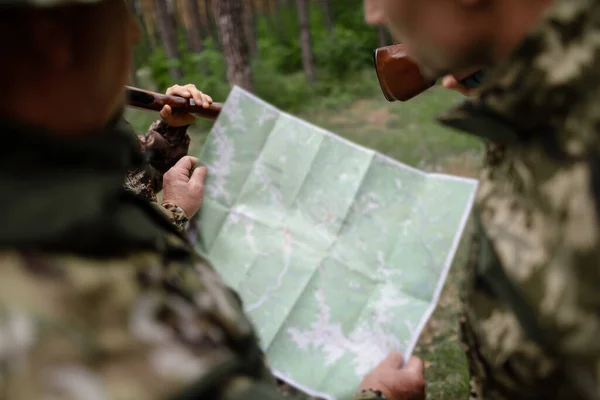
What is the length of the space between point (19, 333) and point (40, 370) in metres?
0.05

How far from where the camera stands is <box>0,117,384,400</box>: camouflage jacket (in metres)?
0.57

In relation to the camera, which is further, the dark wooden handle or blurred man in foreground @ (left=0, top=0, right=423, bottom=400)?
the dark wooden handle

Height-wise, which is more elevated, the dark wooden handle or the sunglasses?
the sunglasses

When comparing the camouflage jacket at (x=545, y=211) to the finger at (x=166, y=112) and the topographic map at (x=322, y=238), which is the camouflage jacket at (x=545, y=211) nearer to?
the topographic map at (x=322, y=238)

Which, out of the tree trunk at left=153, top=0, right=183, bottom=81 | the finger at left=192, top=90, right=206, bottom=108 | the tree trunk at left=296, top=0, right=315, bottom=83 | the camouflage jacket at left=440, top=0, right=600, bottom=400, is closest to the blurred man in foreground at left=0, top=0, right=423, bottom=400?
the camouflage jacket at left=440, top=0, right=600, bottom=400

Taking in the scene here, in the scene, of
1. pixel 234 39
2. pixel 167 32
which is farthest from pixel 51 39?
pixel 167 32

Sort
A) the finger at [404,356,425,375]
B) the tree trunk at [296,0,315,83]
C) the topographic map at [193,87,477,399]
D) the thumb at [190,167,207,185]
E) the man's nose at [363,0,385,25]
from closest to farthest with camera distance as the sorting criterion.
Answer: the man's nose at [363,0,385,25] → the finger at [404,356,425,375] → the topographic map at [193,87,477,399] → the thumb at [190,167,207,185] → the tree trunk at [296,0,315,83]

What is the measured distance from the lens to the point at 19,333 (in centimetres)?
56

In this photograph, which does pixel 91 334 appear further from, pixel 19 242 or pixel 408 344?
pixel 408 344

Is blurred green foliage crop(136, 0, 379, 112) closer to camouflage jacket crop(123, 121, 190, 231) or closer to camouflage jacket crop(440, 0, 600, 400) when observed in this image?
camouflage jacket crop(123, 121, 190, 231)

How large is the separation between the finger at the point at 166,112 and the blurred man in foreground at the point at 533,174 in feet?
3.19

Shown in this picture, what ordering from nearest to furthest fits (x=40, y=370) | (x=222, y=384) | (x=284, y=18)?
(x=40, y=370) < (x=222, y=384) < (x=284, y=18)

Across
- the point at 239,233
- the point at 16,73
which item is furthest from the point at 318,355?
the point at 16,73

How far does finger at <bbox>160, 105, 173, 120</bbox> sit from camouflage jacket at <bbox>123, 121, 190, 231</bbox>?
3.6 inches
